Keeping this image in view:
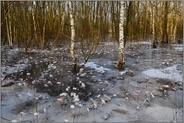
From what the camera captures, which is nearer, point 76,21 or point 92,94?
point 92,94

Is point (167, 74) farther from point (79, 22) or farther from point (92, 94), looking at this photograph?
point (79, 22)

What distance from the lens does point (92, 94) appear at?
5.45 m

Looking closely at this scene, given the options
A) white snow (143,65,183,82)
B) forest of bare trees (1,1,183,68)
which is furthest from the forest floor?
forest of bare trees (1,1,183,68)

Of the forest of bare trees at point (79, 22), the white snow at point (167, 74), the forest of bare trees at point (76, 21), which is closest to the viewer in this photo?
the white snow at point (167, 74)

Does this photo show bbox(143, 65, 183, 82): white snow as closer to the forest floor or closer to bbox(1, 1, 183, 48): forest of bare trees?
the forest floor

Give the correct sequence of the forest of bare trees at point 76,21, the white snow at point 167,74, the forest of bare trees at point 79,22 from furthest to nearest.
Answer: the forest of bare trees at point 76,21 → the forest of bare trees at point 79,22 → the white snow at point 167,74

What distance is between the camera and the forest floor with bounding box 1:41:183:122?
4.28 m

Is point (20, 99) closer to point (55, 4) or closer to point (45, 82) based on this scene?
point (45, 82)

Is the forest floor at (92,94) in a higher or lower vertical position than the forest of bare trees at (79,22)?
lower

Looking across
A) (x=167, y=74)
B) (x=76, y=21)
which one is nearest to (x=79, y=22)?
(x=76, y=21)

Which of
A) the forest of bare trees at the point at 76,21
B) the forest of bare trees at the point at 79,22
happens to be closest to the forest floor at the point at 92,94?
the forest of bare trees at the point at 79,22

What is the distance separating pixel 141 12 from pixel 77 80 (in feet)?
63.1

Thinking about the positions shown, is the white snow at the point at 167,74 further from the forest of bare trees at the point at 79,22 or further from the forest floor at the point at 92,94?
the forest of bare trees at the point at 79,22

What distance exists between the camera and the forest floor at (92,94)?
4281 millimetres
